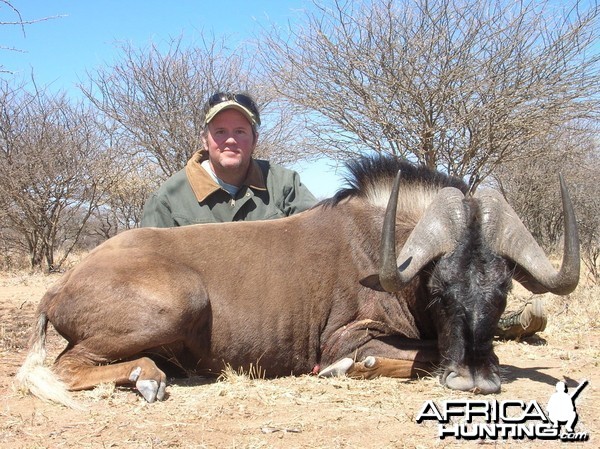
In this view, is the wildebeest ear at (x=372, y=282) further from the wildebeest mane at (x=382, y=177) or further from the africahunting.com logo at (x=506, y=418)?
the africahunting.com logo at (x=506, y=418)

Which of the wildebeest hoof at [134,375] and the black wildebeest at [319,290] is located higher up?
the black wildebeest at [319,290]

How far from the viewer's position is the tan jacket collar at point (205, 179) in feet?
19.0

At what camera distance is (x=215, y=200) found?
587 cm

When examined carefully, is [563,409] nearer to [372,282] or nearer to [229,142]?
[372,282]

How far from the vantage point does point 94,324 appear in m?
4.12

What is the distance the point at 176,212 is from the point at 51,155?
36.5 feet

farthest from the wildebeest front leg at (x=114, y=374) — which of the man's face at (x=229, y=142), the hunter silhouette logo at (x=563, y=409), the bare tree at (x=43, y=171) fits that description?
the bare tree at (x=43, y=171)

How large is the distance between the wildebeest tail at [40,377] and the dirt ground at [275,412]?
0.18 feet

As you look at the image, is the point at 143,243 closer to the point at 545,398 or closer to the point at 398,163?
the point at 398,163

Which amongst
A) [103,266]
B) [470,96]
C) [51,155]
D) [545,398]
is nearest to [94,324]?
[103,266]

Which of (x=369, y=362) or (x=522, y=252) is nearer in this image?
(x=522, y=252)

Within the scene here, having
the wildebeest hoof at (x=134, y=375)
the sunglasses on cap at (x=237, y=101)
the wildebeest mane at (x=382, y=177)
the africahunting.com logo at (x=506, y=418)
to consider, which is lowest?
the wildebeest hoof at (x=134, y=375)

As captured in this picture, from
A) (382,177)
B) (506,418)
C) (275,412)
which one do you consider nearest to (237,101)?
(382,177)

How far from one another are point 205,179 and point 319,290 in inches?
71.6
